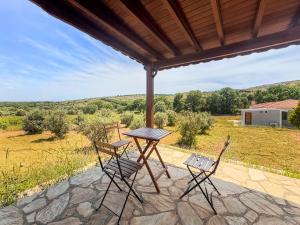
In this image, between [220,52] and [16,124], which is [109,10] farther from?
[16,124]

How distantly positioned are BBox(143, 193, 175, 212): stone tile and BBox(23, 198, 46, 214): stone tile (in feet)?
4.30

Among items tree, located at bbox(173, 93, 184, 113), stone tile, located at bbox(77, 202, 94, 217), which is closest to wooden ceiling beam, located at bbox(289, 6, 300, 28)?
stone tile, located at bbox(77, 202, 94, 217)

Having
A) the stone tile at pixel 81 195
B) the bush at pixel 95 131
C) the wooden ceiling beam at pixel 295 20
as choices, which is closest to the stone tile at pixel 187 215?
the stone tile at pixel 81 195

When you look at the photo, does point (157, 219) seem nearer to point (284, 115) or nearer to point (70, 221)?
point (70, 221)

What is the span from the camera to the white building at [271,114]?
1600cm

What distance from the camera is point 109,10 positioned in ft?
6.84

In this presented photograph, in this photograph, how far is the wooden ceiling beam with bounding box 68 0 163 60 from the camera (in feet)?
6.25

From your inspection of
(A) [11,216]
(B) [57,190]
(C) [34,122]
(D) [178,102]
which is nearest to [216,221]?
(B) [57,190]

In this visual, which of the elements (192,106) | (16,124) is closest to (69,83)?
(16,124)

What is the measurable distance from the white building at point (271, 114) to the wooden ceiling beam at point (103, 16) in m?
18.0

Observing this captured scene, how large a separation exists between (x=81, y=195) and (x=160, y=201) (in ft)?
3.58

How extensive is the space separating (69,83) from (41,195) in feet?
50.5

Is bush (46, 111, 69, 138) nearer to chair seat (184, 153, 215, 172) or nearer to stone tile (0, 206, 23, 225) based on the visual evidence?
stone tile (0, 206, 23, 225)

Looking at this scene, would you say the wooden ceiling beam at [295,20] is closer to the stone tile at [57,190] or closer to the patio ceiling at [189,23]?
the patio ceiling at [189,23]
